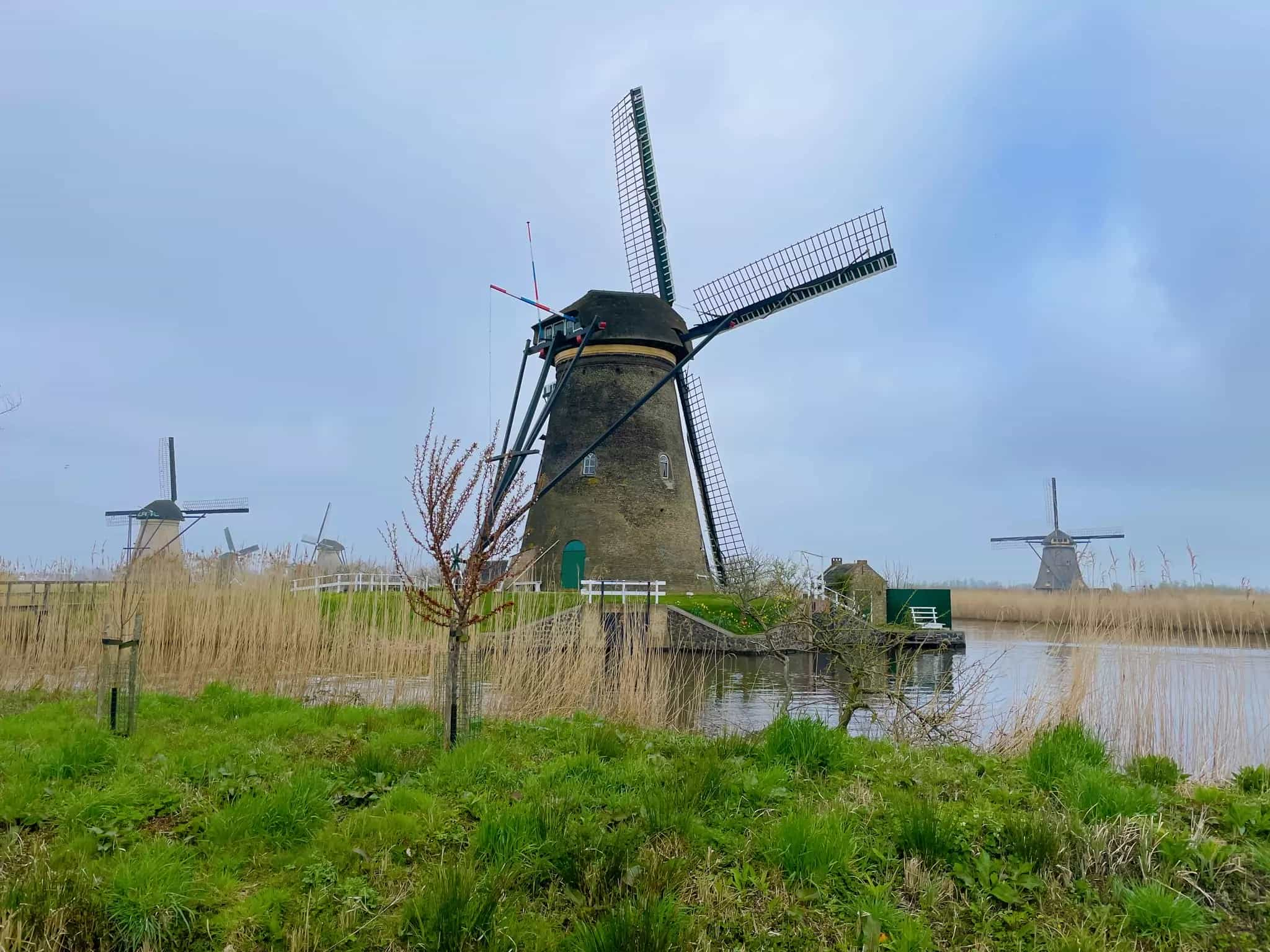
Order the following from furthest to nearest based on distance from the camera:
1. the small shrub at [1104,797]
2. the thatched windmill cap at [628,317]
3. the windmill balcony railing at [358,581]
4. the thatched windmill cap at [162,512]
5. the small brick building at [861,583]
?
the thatched windmill cap at [162,512]
the small brick building at [861,583]
the thatched windmill cap at [628,317]
the windmill balcony railing at [358,581]
the small shrub at [1104,797]

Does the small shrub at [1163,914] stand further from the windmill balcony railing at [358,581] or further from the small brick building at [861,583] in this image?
the small brick building at [861,583]

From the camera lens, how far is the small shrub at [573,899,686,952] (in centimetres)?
284

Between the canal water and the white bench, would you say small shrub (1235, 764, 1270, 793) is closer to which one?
the canal water

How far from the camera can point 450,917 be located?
2963 millimetres

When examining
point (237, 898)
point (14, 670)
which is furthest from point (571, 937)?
point (14, 670)

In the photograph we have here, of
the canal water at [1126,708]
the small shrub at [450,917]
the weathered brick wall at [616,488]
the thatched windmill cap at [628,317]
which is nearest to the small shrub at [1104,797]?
the canal water at [1126,708]

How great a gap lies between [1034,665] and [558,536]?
9.68 metres

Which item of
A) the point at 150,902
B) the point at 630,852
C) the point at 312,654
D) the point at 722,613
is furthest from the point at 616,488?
the point at 150,902

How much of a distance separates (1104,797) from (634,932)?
229 cm

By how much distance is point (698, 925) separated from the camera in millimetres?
3088

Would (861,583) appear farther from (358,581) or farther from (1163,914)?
(1163,914)

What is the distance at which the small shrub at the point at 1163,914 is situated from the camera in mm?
3045

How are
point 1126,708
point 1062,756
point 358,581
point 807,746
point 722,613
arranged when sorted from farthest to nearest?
1. point 722,613
2. point 358,581
3. point 1126,708
4. point 807,746
5. point 1062,756

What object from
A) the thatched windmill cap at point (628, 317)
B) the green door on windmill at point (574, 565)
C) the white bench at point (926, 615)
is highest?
the thatched windmill cap at point (628, 317)
